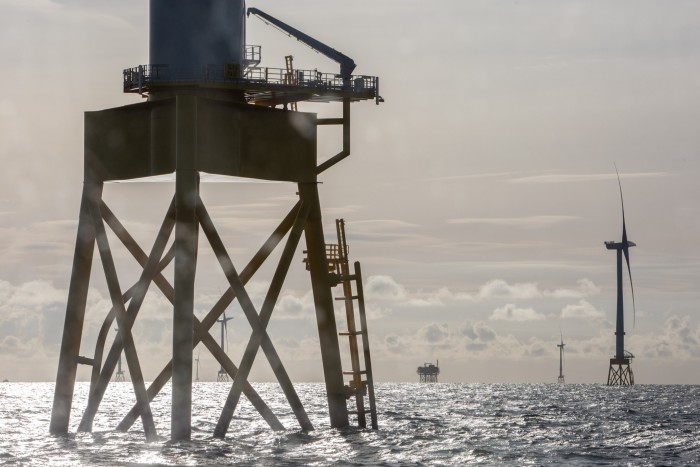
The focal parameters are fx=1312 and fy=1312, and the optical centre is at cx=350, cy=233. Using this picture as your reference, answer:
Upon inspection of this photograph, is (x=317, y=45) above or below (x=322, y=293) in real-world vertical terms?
above

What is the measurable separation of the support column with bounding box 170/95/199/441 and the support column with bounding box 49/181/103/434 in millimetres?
5401

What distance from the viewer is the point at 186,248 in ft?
144

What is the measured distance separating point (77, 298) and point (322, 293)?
9.08 m

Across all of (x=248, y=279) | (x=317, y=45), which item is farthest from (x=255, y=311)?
(x=317, y=45)

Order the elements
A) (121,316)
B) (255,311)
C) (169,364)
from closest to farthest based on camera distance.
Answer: (255,311) → (121,316) → (169,364)

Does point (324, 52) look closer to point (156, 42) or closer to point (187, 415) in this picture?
point (156, 42)

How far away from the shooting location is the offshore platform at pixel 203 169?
4478 centimetres

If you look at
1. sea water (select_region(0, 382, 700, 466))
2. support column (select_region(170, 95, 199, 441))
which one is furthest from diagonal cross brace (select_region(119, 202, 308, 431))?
support column (select_region(170, 95, 199, 441))

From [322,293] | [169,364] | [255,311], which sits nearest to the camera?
[255,311]

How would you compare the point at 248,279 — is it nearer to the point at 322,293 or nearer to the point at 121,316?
the point at 322,293

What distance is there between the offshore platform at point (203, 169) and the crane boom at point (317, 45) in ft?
0.27

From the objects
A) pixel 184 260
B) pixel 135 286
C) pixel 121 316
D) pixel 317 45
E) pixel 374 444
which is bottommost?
pixel 374 444

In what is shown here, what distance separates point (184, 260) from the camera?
144ft

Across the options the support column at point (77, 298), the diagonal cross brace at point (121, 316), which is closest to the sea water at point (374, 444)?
the diagonal cross brace at point (121, 316)
